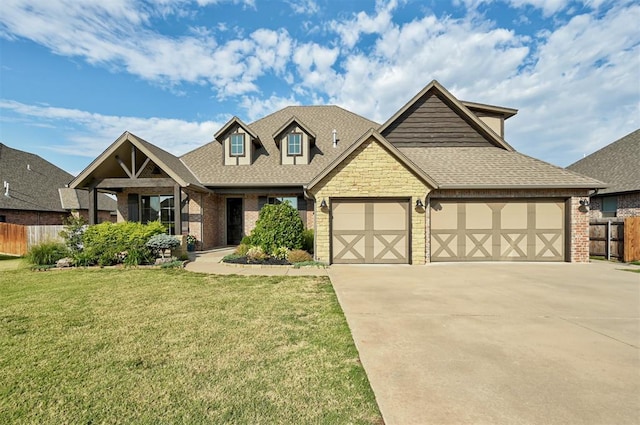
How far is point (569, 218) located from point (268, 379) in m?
13.3

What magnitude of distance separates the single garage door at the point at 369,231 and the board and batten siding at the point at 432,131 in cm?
436

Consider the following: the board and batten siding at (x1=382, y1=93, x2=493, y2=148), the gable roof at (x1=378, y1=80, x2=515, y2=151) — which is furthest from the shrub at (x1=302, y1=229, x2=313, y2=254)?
the board and batten siding at (x1=382, y1=93, x2=493, y2=148)

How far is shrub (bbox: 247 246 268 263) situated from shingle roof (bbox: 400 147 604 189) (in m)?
7.41

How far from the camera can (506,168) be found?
39.8ft

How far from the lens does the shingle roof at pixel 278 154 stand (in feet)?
50.3

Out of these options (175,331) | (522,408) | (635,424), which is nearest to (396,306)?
(522,408)

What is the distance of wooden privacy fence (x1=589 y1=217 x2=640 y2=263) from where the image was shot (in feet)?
39.2

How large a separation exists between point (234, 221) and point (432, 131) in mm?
11623

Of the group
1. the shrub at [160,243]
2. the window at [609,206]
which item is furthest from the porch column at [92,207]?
the window at [609,206]

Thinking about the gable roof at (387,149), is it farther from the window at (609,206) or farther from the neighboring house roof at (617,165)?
the window at (609,206)

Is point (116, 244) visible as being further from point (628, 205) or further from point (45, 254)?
point (628, 205)

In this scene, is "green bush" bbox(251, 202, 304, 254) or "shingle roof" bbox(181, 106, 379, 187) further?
"shingle roof" bbox(181, 106, 379, 187)

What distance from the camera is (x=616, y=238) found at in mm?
12641

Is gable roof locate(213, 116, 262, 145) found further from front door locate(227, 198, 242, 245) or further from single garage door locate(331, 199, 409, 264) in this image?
single garage door locate(331, 199, 409, 264)
